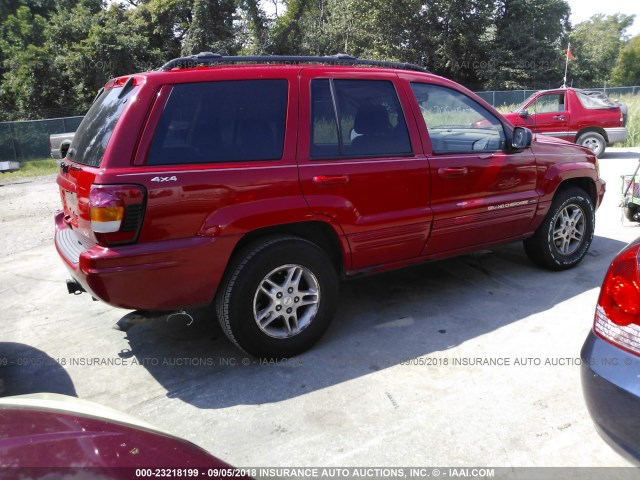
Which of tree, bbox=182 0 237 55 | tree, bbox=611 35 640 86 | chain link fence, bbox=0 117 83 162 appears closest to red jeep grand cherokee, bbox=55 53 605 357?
chain link fence, bbox=0 117 83 162

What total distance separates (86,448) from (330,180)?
89.8 inches

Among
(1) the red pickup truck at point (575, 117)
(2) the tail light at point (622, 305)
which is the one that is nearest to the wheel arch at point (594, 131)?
(1) the red pickup truck at point (575, 117)

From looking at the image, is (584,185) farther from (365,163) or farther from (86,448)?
(86,448)

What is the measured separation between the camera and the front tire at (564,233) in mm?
Result: 4773

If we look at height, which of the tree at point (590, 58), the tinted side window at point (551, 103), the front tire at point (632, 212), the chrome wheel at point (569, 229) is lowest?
the front tire at point (632, 212)

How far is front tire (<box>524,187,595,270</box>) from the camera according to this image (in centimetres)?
477

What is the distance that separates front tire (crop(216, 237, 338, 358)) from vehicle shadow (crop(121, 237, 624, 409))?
18 centimetres

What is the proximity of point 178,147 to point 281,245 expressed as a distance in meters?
0.87

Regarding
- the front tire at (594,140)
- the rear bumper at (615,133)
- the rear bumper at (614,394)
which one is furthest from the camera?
the front tire at (594,140)

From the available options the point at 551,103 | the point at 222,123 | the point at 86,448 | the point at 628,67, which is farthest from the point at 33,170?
the point at 628,67

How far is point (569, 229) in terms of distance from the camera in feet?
16.1

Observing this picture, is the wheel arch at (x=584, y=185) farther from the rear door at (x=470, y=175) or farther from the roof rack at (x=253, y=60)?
the roof rack at (x=253, y=60)

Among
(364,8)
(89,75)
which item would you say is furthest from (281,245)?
(364,8)

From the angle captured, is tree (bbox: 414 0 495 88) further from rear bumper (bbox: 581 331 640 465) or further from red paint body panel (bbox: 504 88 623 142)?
rear bumper (bbox: 581 331 640 465)
